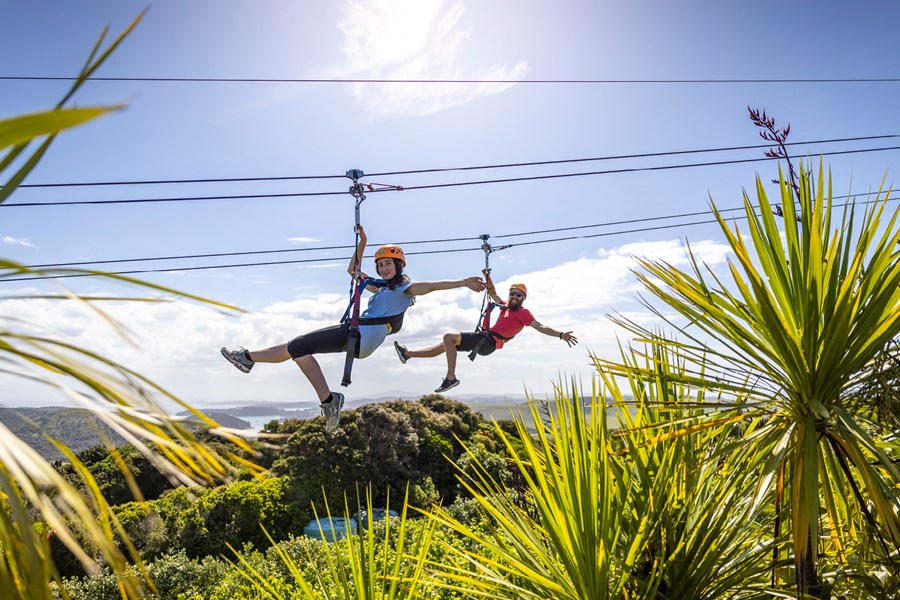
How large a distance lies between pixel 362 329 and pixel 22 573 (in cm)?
534

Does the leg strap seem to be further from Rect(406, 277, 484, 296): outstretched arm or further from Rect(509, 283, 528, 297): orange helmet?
Rect(509, 283, 528, 297): orange helmet

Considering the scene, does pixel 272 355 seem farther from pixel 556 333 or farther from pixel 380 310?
pixel 556 333

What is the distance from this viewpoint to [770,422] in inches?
90.7

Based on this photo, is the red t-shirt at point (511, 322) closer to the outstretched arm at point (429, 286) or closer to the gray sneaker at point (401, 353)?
the gray sneaker at point (401, 353)

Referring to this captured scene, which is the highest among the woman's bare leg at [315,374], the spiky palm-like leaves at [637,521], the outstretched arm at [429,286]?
the outstretched arm at [429,286]

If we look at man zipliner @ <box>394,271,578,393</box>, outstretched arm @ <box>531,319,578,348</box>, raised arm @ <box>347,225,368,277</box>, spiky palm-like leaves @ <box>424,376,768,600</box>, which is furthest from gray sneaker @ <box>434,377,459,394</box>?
spiky palm-like leaves @ <box>424,376,768,600</box>

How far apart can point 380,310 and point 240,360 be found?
1.67 meters

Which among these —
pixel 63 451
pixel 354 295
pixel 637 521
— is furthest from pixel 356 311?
pixel 63 451

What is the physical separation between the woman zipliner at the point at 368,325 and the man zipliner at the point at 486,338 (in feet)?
5.14

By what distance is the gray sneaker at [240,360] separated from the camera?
6.63 metres

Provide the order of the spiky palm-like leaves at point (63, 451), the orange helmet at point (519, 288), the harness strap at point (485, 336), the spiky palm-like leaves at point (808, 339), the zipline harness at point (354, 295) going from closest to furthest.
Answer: the spiky palm-like leaves at point (63, 451) < the spiky palm-like leaves at point (808, 339) < the zipline harness at point (354, 295) < the harness strap at point (485, 336) < the orange helmet at point (519, 288)

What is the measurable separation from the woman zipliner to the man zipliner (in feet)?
5.14

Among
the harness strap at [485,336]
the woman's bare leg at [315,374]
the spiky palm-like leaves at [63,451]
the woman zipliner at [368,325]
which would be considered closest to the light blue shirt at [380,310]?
the woman zipliner at [368,325]

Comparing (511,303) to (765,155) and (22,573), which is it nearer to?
(765,155)
